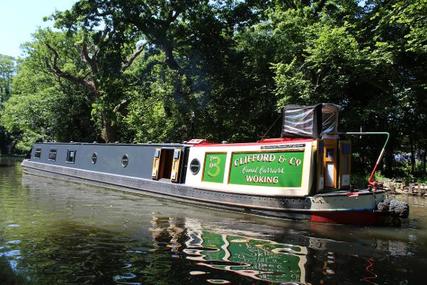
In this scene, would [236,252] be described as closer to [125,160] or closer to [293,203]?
[293,203]

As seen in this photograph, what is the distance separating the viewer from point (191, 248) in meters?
7.88

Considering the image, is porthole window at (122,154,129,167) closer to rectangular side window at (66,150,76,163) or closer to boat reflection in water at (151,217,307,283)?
rectangular side window at (66,150,76,163)

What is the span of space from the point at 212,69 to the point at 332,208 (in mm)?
15758

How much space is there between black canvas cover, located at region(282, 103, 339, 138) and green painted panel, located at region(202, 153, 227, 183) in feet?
7.48

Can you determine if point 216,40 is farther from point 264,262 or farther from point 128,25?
point 264,262

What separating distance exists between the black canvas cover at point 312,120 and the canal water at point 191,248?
2.28m

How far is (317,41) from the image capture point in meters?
19.7

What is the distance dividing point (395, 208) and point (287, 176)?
8.37ft

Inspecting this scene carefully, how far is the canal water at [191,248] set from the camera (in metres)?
6.22

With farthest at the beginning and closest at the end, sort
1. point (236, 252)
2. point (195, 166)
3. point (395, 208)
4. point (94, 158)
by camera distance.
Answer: point (94, 158) < point (195, 166) < point (395, 208) < point (236, 252)

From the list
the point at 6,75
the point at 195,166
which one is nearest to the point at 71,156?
the point at 195,166

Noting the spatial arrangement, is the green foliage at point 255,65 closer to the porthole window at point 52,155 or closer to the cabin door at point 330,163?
the porthole window at point 52,155

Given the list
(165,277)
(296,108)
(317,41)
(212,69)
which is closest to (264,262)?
(165,277)

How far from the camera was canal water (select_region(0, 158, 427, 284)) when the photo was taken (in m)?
6.22
